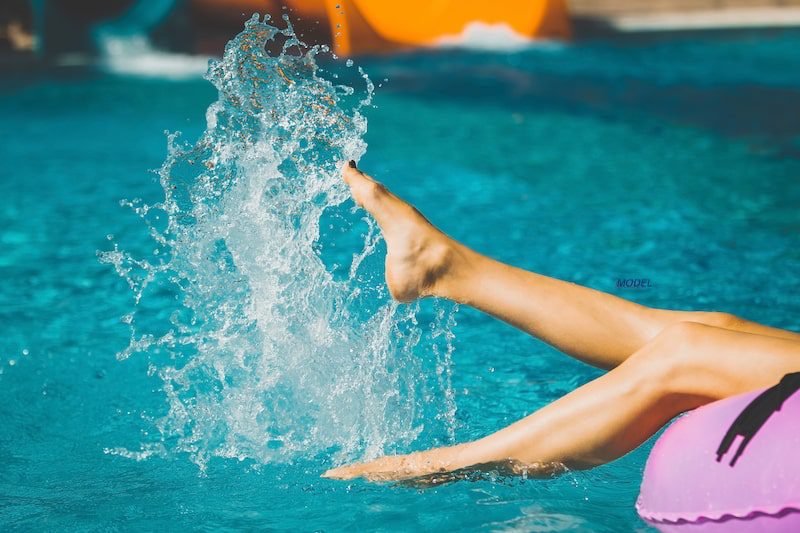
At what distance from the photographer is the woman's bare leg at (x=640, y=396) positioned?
184 centimetres

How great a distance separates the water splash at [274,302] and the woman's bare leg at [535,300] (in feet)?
1.58

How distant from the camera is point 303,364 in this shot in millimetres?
2691

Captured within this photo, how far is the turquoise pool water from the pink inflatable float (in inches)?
12.3

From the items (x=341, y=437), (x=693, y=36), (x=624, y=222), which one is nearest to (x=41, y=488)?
(x=341, y=437)

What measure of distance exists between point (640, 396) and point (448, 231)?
254 centimetres

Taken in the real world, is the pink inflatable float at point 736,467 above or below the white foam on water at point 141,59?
below

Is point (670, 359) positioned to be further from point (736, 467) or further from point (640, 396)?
point (736, 467)

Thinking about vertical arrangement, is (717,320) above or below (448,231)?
below

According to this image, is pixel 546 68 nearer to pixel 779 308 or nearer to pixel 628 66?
pixel 628 66

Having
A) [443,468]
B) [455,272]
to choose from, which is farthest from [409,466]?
[455,272]

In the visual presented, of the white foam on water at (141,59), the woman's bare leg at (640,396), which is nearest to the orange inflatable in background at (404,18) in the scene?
the white foam on water at (141,59)

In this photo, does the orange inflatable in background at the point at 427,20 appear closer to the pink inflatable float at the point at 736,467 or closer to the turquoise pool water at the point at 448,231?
the turquoise pool water at the point at 448,231

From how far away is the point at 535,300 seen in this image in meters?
2.12

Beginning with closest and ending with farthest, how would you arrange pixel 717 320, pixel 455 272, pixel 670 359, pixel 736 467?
1. pixel 736 467
2. pixel 670 359
3. pixel 717 320
4. pixel 455 272
